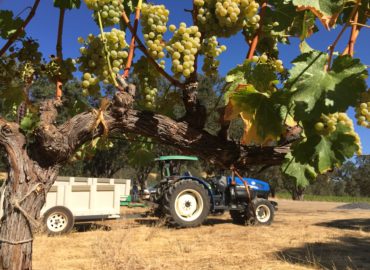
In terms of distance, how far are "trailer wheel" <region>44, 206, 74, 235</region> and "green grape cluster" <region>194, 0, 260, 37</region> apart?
9.26m

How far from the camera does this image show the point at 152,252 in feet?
26.8

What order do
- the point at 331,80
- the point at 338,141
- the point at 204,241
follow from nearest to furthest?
the point at 331,80 → the point at 338,141 → the point at 204,241

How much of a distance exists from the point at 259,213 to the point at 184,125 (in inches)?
464

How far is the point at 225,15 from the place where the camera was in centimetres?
200

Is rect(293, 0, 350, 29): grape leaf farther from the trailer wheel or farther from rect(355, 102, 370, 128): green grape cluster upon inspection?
the trailer wheel

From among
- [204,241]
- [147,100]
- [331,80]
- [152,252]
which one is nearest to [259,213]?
[204,241]

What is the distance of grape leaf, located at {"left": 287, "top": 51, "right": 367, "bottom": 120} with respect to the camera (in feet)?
4.57

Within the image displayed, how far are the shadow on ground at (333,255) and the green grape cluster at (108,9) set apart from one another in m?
5.68

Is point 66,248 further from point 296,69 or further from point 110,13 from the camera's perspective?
point 296,69

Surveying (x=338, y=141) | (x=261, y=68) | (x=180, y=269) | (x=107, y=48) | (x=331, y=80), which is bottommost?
(x=180, y=269)

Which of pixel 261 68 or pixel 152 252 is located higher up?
pixel 261 68

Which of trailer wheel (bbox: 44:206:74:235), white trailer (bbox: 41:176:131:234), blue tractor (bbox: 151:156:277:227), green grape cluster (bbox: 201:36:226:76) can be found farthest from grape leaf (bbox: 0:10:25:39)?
blue tractor (bbox: 151:156:277:227)

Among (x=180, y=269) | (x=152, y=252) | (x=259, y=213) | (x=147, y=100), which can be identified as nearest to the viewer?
(x=147, y=100)

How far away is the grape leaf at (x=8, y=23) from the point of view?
2.82 metres
